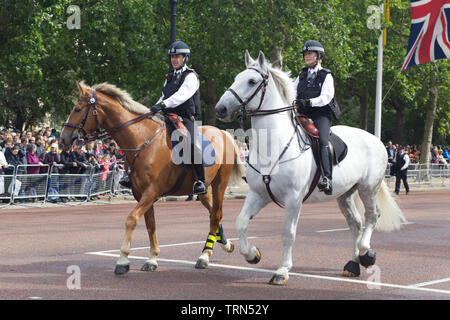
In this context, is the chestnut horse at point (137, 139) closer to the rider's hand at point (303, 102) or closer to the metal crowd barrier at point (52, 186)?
the rider's hand at point (303, 102)

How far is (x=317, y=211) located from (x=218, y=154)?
1048cm

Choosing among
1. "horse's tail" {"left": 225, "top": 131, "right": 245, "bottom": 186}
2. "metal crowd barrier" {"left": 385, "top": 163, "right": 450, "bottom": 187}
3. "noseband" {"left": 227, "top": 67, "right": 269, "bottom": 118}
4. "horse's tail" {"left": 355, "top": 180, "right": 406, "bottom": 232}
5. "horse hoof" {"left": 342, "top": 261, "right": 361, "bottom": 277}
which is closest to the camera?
"noseband" {"left": 227, "top": 67, "right": 269, "bottom": 118}

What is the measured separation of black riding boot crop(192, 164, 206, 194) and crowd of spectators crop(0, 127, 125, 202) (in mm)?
9335

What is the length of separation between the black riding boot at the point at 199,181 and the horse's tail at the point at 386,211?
7.62 ft

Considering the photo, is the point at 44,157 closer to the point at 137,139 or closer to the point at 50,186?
the point at 50,186

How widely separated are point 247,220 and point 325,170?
120cm

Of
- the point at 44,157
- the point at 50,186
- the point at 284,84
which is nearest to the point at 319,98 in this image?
the point at 284,84

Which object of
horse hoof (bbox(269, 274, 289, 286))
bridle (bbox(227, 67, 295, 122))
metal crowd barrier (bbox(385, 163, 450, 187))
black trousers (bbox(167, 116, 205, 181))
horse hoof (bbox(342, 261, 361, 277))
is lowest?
metal crowd barrier (bbox(385, 163, 450, 187))

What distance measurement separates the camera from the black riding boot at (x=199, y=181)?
30.6 ft

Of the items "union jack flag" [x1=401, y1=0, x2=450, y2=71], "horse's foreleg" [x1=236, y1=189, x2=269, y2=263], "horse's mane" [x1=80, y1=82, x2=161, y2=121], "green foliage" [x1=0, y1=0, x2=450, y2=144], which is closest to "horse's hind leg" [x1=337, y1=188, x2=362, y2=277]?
"horse's foreleg" [x1=236, y1=189, x2=269, y2=263]

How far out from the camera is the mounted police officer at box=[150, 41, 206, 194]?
9086mm

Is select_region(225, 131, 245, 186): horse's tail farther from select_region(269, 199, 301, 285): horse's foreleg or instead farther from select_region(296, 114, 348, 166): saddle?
select_region(269, 199, 301, 285): horse's foreleg

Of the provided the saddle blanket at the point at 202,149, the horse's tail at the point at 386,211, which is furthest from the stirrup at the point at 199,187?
the horse's tail at the point at 386,211

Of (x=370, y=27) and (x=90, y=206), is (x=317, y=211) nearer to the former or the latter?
(x=90, y=206)
